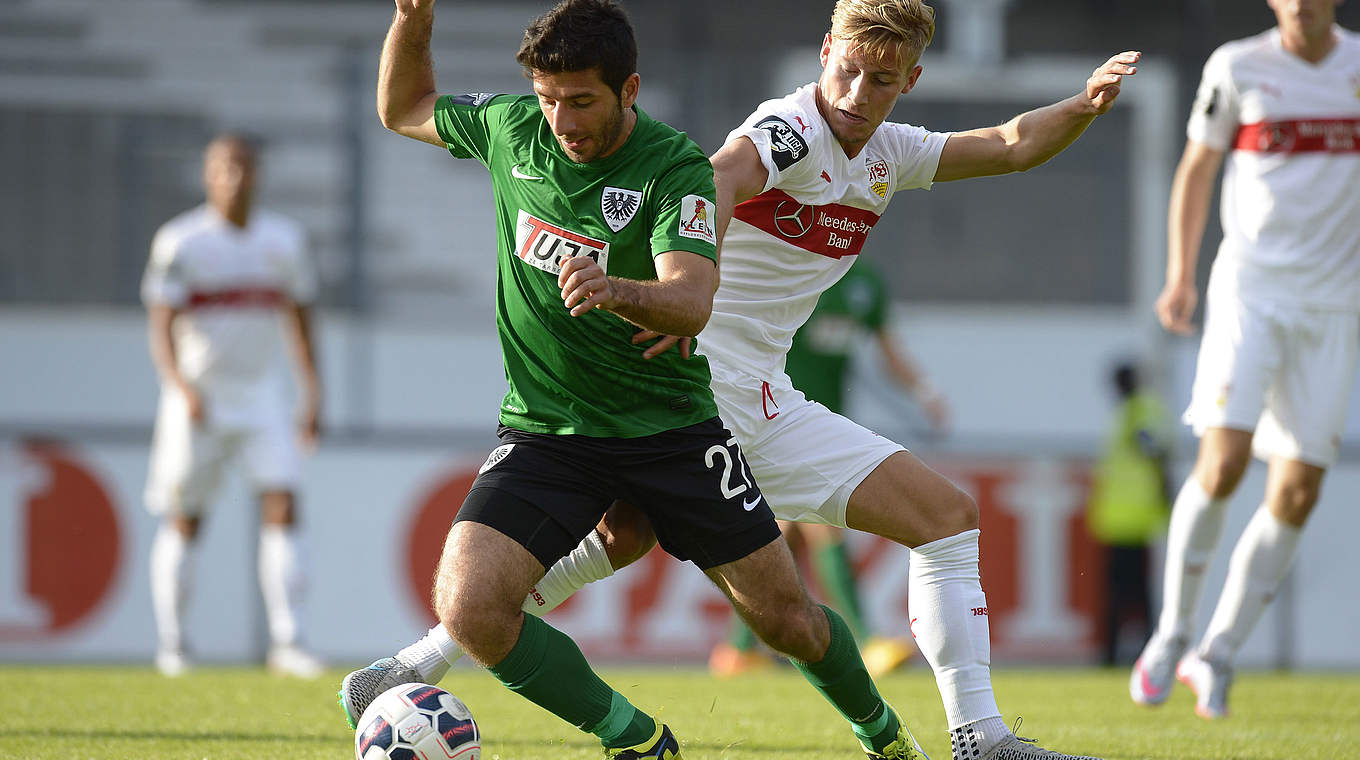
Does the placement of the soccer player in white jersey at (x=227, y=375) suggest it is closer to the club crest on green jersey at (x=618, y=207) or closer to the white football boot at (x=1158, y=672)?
the white football boot at (x=1158, y=672)

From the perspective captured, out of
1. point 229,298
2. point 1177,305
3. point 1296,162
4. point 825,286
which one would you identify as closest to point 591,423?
point 825,286

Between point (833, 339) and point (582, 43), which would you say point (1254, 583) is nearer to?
point (833, 339)

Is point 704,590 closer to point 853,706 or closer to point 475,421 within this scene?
point 475,421

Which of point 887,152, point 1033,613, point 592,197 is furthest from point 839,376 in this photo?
point 592,197

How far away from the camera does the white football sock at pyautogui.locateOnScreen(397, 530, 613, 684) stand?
425cm

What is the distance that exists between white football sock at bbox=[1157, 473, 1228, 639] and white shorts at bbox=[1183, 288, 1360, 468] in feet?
0.85

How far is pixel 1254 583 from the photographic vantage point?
5.64 meters

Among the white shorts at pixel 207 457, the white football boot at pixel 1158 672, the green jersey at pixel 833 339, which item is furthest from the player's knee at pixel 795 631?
the white shorts at pixel 207 457

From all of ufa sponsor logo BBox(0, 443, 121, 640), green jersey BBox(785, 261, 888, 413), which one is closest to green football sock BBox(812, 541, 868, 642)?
green jersey BBox(785, 261, 888, 413)

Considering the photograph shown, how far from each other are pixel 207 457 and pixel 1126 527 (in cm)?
535

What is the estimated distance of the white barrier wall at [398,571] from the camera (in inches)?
358

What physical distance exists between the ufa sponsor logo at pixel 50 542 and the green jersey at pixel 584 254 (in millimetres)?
6032

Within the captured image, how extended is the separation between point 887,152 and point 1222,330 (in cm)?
193

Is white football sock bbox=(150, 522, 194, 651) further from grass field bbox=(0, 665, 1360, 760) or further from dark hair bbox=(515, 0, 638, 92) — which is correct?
dark hair bbox=(515, 0, 638, 92)
